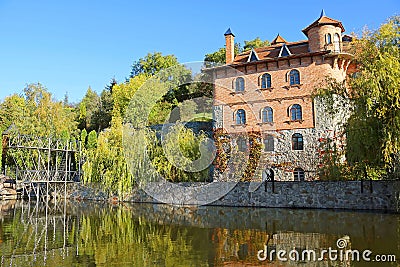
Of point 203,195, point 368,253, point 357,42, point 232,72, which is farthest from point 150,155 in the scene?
point 368,253

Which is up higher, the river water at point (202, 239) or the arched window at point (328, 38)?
the arched window at point (328, 38)

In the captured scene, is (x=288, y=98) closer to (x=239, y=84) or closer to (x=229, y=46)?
(x=239, y=84)

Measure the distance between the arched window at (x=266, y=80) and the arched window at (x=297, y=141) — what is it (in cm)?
346

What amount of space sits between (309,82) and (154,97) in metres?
14.9

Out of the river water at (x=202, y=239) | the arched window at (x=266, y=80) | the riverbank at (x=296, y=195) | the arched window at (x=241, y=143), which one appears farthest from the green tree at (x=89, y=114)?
the river water at (x=202, y=239)

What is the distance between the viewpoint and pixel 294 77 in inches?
874

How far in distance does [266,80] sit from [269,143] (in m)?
3.87

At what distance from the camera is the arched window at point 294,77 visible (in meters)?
22.1

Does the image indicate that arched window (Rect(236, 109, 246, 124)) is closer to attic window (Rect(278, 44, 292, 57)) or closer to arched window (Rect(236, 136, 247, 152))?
arched window (Rect(236, 136, 247, 152))

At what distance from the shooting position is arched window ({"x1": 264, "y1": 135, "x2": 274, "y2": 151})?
2270 centimetres

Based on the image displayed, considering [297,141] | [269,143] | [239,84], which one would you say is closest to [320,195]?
[297,141]

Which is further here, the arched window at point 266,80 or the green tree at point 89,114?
the green tree at point 89,114

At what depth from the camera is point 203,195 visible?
19812 millimetres

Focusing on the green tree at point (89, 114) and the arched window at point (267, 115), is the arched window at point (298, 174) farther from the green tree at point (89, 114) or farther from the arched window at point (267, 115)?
the green tree at point (89, 114)
